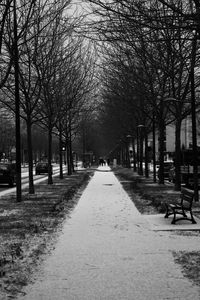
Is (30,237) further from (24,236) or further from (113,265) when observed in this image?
(113,265)

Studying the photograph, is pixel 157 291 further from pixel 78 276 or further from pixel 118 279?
pixel 78 276

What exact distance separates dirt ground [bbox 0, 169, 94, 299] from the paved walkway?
0.22 meters

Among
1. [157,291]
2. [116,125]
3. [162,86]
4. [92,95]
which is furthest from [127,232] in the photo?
[116,125]

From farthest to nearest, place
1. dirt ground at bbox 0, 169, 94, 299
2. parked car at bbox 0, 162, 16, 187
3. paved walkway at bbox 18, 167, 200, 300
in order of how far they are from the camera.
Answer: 1. parked car at bbox 0, 162, 16, 187
2. dirt ground at bbox 0, 169, 94, 299
3. paved walkway at bbox 18, 167, 200, 300

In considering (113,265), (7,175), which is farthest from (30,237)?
(7,175)

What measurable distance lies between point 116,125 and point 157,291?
5102cm

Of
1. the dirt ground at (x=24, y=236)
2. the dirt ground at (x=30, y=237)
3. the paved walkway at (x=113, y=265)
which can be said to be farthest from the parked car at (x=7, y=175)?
the paved walkway at (x=113, y=265)

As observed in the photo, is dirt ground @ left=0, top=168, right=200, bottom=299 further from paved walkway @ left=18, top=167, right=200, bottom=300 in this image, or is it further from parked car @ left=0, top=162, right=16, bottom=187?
parked car @ left=0, top=162, right=16, bottom=187

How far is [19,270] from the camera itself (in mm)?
7688

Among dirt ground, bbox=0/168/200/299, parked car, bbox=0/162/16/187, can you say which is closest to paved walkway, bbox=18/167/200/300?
dirt ground, bbox=0/168/200/299

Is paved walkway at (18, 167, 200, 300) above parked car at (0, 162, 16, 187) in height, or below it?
below

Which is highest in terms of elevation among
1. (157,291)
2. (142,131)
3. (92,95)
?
(92,95)

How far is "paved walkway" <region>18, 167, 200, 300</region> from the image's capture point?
6.47 metres

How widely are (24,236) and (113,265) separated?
3.29 meters
